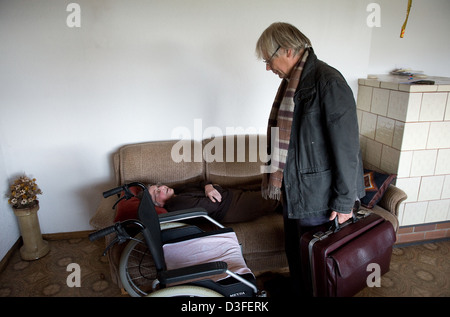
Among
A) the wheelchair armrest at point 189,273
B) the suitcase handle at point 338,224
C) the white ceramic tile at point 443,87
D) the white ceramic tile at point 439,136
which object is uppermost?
the white ceramic tile at point 443,87

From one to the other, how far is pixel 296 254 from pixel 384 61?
6.18 ft

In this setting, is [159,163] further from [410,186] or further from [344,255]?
[410,186]

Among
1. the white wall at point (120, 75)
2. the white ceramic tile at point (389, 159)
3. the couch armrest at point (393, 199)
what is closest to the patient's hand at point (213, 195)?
the white wall at point (120, 75)

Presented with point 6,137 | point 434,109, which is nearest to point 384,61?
point 434,109

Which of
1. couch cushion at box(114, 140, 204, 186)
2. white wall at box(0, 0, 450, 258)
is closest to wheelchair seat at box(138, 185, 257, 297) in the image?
couch cushion at box(114, 140, 204, 186)

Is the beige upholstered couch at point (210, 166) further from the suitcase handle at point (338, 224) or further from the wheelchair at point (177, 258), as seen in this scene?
the suitcase handle at point (338, 224)

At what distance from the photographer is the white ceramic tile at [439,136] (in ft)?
7.12

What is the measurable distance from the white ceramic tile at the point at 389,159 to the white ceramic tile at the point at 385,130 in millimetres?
50

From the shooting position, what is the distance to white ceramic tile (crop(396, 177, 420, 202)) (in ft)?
7.38

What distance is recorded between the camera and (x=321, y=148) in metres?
1.37

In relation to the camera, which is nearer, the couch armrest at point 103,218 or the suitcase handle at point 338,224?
the suitcase handle at point 338,224

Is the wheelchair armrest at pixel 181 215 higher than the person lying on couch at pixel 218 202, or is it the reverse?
the wheelchair armrest at pixel 181 215

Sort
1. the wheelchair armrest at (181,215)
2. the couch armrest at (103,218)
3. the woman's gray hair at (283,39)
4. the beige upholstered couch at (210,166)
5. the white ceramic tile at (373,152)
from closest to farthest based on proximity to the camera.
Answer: the woman's gray hair at (283,39) < the wheelchair armrest at (181,215) < the couch armrest at (103,218) < the beige upholstered couch at (210,166) < the white ceramic tile at (373,152)

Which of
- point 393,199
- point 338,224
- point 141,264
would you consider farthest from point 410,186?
point 141,264
